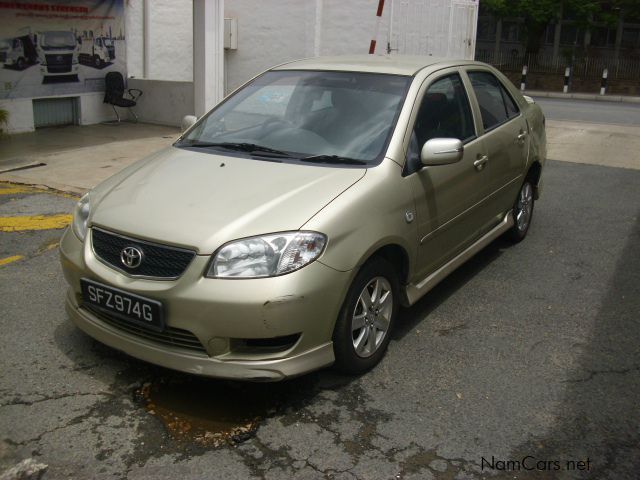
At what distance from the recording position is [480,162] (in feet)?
16.1

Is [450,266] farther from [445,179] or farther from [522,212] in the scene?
[522,212]

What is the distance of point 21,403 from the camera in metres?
3.48

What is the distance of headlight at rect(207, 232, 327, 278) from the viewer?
3258 millimetres

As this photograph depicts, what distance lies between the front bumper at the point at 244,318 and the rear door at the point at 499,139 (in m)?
2.16

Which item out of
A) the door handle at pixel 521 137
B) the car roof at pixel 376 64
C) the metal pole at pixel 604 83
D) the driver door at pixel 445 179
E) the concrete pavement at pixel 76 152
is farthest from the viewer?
the metal pole at pixel 604 83

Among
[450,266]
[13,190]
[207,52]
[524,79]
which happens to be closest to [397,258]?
[450,266]

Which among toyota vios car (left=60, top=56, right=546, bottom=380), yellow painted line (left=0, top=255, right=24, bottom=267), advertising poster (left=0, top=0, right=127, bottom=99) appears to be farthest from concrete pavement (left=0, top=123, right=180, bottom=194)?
toyota vios car (left=60, top=56, right=546, bottom=380)

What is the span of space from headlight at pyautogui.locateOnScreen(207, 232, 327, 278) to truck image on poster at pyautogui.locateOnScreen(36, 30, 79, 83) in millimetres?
9445

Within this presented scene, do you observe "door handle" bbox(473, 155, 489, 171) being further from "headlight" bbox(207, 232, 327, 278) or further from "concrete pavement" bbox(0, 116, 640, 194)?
"concrete pavement" bbox(0, 116, 640, 194)

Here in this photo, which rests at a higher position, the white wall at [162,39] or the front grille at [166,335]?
the white wall at [162,39]

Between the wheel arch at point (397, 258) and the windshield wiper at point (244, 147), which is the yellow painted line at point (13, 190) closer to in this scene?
the windshield wiper at point (244, 147)

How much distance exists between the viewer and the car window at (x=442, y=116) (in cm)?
427

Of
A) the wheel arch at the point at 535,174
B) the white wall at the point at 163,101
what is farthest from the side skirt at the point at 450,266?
the white wall at the point at 163,101

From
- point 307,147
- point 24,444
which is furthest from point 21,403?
point 307,147
